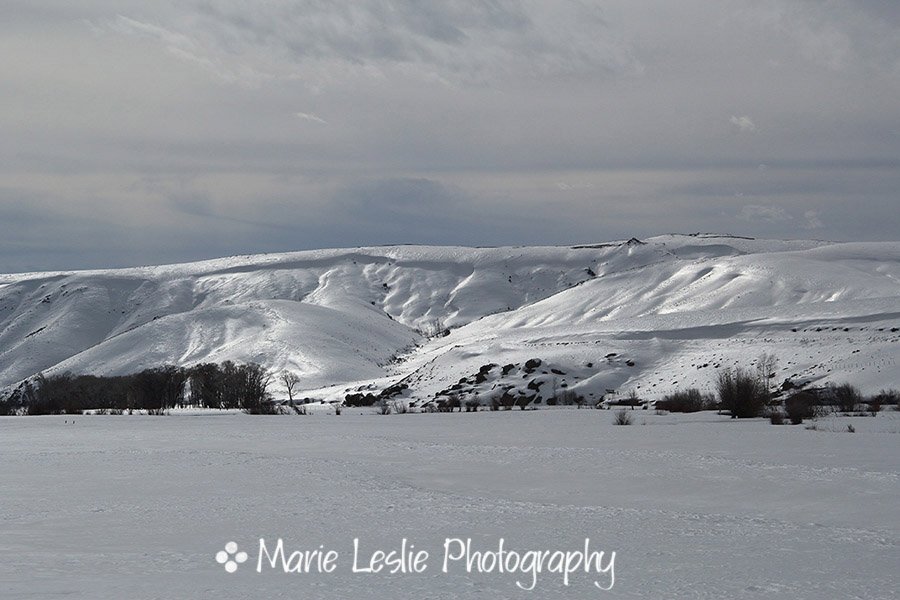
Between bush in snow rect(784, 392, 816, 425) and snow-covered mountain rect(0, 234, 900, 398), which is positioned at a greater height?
snow-covered mountain rect(0, 234, 900, 398)

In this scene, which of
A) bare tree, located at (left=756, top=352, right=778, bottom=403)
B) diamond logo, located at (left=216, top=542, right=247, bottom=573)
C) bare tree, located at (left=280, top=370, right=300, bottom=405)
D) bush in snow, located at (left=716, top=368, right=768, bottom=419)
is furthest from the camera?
bare tree, located at (left=280, top=370, right=300, bottom=405)

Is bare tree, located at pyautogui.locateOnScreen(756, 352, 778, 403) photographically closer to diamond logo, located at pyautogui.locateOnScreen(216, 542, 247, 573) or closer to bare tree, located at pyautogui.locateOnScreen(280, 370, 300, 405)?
diamond logo, located at pyautogui.locateOnScreen(216, 542, 247, 573)

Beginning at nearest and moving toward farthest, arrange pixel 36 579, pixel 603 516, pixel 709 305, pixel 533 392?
1. pixel 36 579
2. pixel 603 516
3. pixel 533 392
4. pixel 709 305

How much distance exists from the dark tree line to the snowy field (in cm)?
5578

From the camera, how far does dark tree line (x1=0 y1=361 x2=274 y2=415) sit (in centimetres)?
8106

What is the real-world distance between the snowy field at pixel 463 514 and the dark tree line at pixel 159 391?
55.8 metres

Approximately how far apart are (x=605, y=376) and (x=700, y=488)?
50.6 metres

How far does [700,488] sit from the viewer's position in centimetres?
1495

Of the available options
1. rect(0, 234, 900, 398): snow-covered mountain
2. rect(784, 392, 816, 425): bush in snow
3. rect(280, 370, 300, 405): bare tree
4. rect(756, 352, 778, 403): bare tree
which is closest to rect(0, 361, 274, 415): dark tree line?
rect(280, 370, 300, 405): bare tree

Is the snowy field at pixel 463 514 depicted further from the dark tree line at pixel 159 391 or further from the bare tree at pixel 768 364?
the dark tree line at pixel 159 391

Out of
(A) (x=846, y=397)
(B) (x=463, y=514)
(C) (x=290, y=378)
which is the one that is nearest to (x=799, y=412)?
(A) (x=846, y=397)

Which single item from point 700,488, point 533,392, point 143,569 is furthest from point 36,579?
point 533,392

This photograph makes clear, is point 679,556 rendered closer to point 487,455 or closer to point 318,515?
point 318,515

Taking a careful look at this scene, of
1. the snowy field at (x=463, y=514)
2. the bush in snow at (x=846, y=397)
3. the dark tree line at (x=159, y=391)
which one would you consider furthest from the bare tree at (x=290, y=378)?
the snowy field at (x=463, y=514)
